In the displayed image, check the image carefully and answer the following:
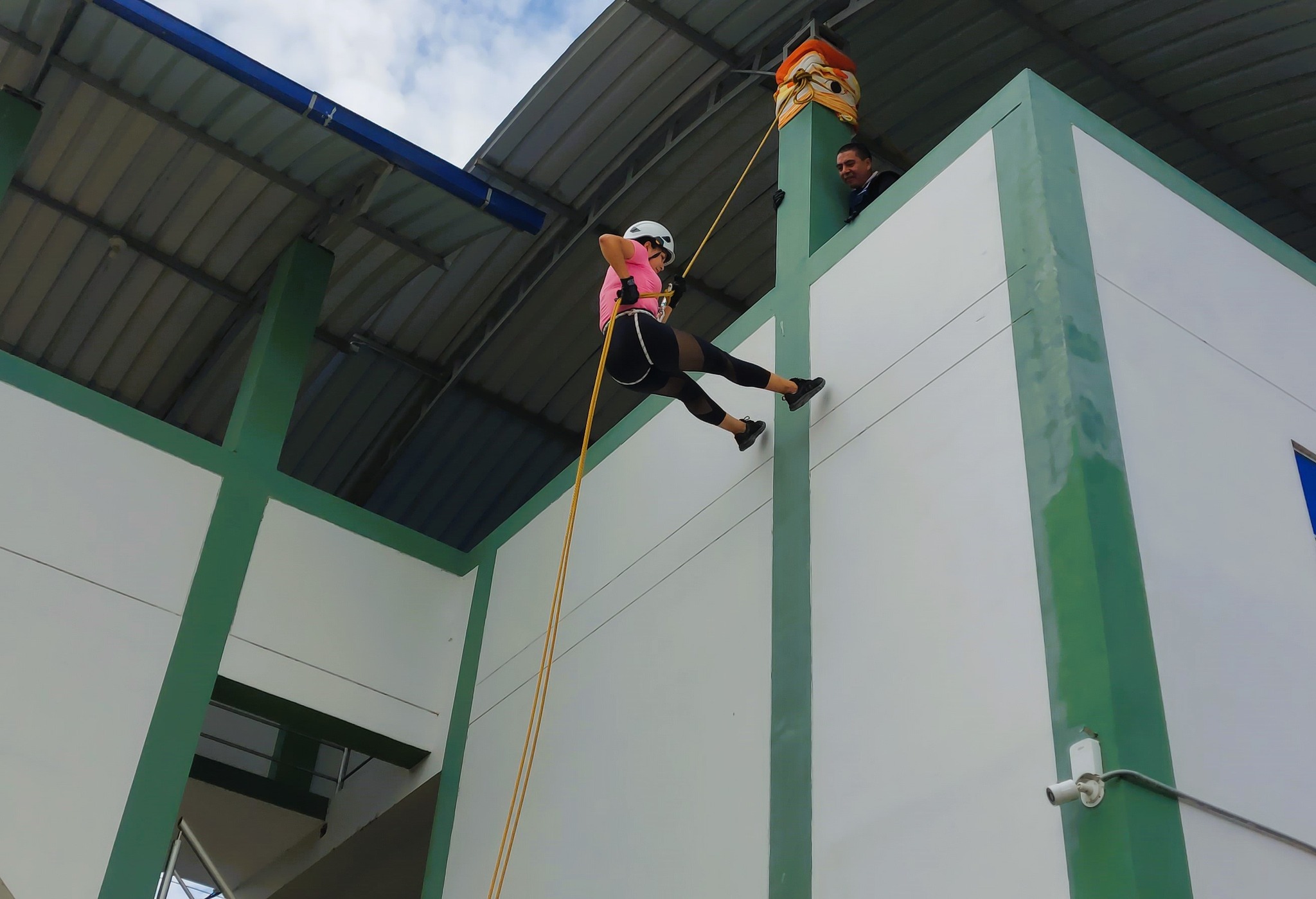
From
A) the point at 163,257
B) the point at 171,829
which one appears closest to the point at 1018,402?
the point at 171,829

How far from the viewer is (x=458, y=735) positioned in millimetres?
8812

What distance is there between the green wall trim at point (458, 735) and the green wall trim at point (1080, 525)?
15.7ft

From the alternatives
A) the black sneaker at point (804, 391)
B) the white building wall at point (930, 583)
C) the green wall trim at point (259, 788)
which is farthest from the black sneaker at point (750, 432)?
the green wall trim at point (259, 788)

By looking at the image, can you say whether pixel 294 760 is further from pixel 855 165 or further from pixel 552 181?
pixel 855 165

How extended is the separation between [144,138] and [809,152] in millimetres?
5339

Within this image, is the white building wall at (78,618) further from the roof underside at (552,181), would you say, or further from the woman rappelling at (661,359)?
the woman rappelling at (661,359)

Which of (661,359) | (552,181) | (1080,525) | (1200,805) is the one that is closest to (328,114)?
(552,181)

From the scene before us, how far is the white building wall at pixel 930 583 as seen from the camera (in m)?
4.70

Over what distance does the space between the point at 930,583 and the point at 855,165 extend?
132 inches

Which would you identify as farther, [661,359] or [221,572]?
[221,572]

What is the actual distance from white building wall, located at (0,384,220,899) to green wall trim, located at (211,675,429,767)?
561 millimetres

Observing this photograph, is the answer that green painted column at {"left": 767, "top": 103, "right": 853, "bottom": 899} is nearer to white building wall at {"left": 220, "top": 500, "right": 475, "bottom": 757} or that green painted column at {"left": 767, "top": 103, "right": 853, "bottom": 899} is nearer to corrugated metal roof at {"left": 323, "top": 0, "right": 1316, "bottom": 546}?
corrugated metal roof at {"left": 323, "top": 0, "right": 1316, "bottom": 546}

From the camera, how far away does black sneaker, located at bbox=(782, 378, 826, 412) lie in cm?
664

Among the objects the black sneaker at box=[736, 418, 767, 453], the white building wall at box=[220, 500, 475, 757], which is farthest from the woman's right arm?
the white building wall at box=[220, 500, 475, 757]
